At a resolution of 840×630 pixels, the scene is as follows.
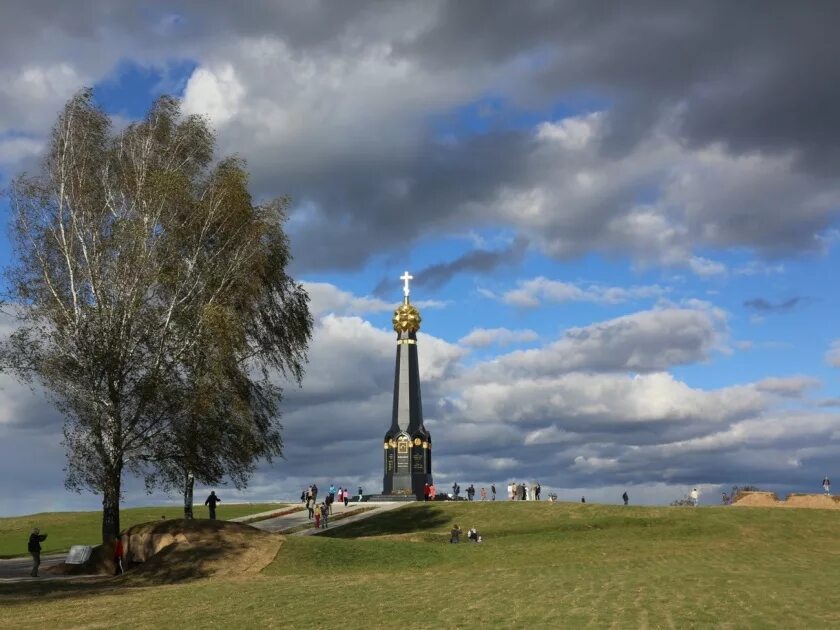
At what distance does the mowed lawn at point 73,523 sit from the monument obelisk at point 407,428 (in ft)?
27.3

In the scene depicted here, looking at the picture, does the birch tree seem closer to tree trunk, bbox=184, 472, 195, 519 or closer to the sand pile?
tree trunk, bbox=184, 472, 195, 519

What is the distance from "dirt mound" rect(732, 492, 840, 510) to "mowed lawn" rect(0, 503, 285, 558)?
29653mm

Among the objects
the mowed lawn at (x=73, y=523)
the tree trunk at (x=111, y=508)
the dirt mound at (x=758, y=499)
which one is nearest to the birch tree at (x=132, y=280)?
the tree trunk at (x=111, y=508)

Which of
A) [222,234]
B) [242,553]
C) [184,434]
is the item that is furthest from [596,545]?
[222,234]

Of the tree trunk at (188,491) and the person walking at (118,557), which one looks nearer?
the person walking at (118,557)

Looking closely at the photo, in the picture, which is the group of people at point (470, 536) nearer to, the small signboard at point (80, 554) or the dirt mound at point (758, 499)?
the small signboard at point (80, 554)

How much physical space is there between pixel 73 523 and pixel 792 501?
42526 millimetres

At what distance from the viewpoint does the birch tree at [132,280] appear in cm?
3409

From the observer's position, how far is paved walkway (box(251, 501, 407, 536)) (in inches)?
1801

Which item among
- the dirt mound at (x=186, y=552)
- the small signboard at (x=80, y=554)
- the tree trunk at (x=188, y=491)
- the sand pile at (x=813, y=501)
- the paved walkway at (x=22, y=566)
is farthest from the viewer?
the sand pile at (x=813, y=501)

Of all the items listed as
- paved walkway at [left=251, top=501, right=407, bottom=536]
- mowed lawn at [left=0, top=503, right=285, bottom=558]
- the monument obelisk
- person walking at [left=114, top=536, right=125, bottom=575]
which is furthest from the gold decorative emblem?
person walking at [left=114, top=536, right=125, bottom=575]

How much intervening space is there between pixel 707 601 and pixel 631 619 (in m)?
3.81

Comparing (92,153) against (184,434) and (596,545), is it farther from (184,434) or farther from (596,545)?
(596,545)

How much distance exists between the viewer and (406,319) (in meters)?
61.4
